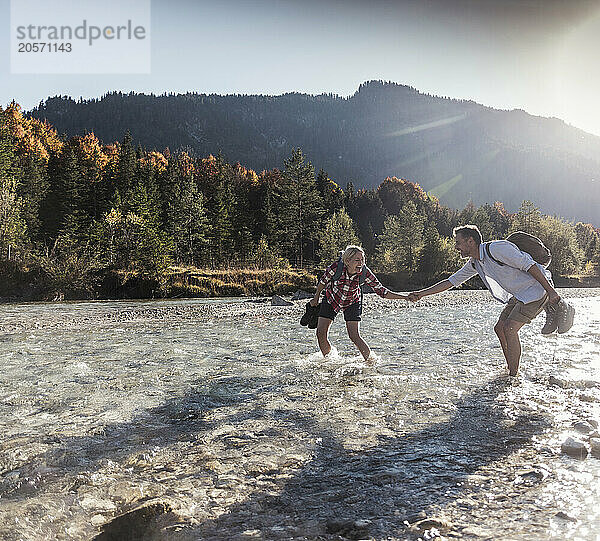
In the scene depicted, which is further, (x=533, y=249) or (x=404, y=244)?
A: (x=404, y=244)

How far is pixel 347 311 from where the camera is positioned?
30.6ft

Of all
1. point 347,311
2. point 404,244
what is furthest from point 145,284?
point 404,244

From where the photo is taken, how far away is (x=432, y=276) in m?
62.7

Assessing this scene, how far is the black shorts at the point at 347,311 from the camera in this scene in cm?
928

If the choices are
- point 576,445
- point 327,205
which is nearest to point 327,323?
point 576,445

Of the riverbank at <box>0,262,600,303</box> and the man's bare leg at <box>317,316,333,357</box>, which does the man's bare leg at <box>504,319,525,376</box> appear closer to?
the man's bare leg at <box>317,316,333,357</box>

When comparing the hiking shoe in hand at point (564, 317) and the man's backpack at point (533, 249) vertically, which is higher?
the man's backpack at point (533, 249)

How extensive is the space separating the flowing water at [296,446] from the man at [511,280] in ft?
2.85

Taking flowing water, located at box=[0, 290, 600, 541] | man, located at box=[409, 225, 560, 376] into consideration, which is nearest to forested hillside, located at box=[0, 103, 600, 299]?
flowing water, located at box=[0, 290, 600, 541]

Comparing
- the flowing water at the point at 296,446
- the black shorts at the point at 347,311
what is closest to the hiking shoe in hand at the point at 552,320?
the flowing water at the point at 296,446

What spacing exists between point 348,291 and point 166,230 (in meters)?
63.0

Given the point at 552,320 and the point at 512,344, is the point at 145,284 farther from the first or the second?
→ the point at 552,320

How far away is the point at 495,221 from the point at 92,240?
96.5 metres

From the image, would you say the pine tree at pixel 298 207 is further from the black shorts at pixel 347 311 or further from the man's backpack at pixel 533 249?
the man's backpack at pixel 533 249
